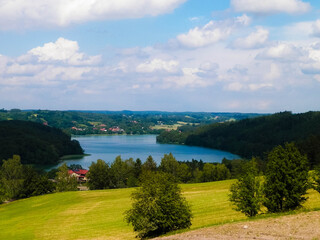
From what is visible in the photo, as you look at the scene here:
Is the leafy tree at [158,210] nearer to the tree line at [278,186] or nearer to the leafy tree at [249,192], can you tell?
the leafy tree at [249,192]

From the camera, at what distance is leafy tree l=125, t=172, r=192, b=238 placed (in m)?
28.2

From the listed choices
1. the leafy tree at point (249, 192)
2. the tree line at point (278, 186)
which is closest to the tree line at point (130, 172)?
the leafy tree at point (249, 192)

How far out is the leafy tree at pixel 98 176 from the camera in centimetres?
8819

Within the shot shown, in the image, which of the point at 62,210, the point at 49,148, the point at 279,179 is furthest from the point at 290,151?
the point at 49,148

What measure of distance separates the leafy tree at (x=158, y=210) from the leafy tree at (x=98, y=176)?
196ft

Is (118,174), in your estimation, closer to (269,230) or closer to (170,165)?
(170,165)

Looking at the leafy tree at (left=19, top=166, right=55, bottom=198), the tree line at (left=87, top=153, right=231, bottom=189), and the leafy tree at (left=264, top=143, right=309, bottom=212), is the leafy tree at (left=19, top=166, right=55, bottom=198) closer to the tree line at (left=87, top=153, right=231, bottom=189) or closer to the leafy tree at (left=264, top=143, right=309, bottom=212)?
the tree line at (left=87, top=153, right=231, bottom=189)

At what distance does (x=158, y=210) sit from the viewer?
92.7 feet

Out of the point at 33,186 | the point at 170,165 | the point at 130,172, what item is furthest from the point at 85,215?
the point at 170,165

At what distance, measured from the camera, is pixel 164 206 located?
28531mm

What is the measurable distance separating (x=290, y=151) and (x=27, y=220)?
36.3 meters

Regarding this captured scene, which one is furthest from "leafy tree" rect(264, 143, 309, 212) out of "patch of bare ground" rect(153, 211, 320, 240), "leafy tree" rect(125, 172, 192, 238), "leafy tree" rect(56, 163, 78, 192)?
"leafy tree" rect(56, 163, 78, 192)

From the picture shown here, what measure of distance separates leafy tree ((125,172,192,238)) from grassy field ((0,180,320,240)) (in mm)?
2351

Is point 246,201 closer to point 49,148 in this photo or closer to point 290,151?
point 290,151
